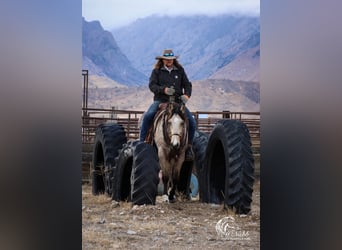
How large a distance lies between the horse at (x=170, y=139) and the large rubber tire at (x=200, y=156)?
80 millimetres

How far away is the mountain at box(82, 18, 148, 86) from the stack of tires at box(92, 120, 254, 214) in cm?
38

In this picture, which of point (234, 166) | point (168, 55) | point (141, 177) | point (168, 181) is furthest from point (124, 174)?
point (168, 55)

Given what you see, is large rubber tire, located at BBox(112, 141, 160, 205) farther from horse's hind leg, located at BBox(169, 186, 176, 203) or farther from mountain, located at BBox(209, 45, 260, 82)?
mountain, located at BBox(209, 45, 260, 82)

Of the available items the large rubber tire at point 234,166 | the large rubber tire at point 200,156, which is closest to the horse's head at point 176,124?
the large rubber tire at point 200,156

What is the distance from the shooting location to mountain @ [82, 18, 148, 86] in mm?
3873

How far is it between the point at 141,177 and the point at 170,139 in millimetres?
331

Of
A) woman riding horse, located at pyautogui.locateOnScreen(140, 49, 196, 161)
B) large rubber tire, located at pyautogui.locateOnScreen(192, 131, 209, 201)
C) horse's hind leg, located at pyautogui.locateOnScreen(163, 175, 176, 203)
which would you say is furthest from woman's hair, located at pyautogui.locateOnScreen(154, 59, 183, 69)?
horse's hind leg, located at pyautogui.locateOnScreen(163, 175, 176, 203)

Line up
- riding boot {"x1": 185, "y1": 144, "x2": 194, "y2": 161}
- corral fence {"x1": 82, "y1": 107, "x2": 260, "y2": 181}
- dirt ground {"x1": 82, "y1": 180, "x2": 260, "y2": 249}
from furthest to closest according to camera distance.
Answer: riding boot {"x1": 185, "y1": 144, "x2": 194, "y2": 161}
corral fence {"x1": 82, "y1": 107, "x2": 260, "y2": 181}
dirt ground {"x1": 82, "y1": 180, "x2": 260, "y2": 249}

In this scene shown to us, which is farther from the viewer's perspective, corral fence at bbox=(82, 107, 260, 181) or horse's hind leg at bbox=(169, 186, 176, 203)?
horse's hind leg at bbox=(169, 186, 176, 203)

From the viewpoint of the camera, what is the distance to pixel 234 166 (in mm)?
3885

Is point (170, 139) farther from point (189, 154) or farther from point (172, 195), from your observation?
point (172, 195)

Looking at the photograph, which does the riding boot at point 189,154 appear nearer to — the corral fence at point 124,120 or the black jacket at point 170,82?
the corral fence at point 124,120

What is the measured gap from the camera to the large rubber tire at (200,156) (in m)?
4.00
